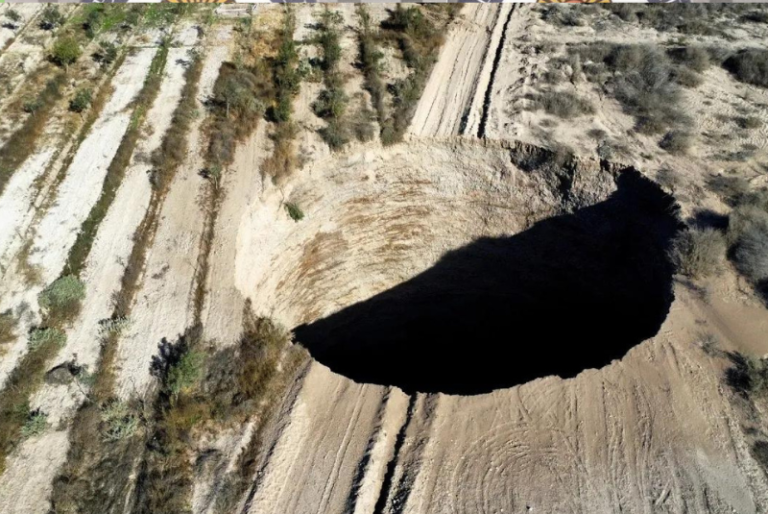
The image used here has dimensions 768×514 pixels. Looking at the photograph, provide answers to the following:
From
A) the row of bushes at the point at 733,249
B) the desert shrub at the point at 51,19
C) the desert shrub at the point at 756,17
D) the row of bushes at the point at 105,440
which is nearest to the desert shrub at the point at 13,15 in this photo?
the desert shrub at the point at 51,19

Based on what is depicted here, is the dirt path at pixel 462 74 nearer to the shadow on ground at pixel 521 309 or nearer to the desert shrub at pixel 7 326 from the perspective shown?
the shadow on ground at pixel 521 309

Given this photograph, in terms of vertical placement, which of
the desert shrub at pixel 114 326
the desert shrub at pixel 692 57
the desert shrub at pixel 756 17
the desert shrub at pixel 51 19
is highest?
the desert shrub at pixel 756 17

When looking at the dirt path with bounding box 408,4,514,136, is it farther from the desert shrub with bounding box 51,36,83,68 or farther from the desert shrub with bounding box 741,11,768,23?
the desert shrub with bounding box 51,36,83,68

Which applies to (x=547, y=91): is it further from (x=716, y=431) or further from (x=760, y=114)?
(x=716, y=431)

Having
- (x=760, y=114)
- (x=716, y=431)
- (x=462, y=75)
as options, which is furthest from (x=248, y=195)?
(x=760, y=114)

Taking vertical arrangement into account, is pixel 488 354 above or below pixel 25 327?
below
